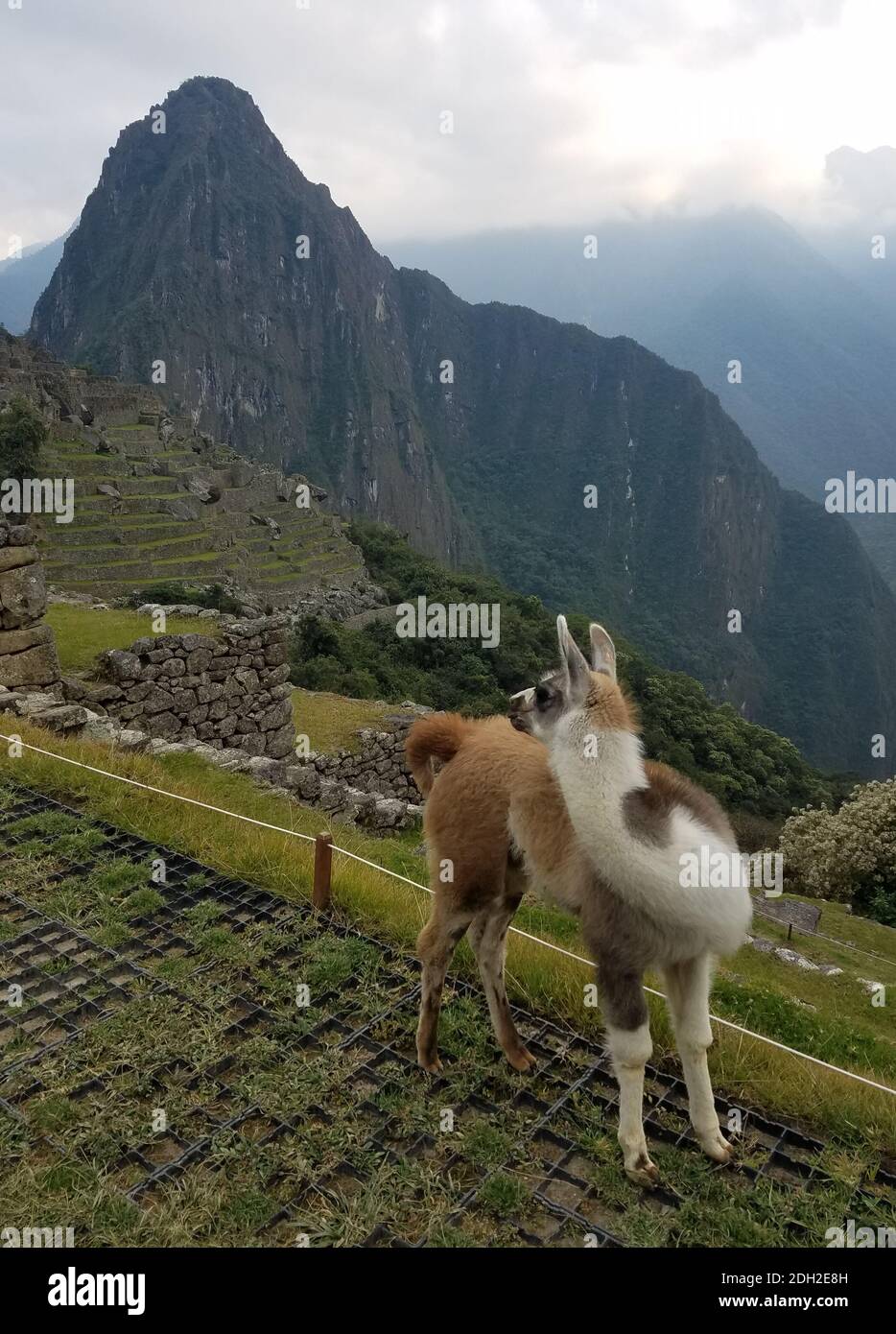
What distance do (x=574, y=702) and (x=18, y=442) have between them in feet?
139

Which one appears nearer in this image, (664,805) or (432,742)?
(664,805)

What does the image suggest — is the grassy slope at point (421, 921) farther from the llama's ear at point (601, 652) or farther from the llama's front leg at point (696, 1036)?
the llama's ear at point (601, 652)

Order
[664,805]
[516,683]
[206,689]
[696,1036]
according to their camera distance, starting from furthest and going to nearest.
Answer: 1. [516,683]
2. [206,689]
3. [696,1036]
4. [664,805]

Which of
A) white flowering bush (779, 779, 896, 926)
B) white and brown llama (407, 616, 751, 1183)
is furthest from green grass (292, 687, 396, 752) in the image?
white flowering bush (779, 779, 896, 926)

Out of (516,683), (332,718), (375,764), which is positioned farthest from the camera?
(516,683)

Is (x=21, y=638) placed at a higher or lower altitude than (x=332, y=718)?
higher

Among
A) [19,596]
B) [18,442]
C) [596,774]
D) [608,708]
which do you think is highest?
[18,442]

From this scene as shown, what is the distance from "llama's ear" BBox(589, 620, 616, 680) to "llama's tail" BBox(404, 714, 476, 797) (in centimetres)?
82

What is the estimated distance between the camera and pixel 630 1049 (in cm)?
279

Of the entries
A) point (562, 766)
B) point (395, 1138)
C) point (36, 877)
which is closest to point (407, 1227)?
point (395, 1138)

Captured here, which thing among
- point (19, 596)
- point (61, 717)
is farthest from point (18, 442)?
point (61, 717)

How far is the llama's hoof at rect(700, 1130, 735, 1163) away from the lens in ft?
9.91

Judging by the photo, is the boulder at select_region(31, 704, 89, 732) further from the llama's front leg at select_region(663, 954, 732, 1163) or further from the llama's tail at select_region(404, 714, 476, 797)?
the llama's front leg at select_region(663, 954, 732, 1163)

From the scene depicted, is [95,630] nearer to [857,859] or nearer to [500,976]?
[500,976]
